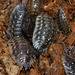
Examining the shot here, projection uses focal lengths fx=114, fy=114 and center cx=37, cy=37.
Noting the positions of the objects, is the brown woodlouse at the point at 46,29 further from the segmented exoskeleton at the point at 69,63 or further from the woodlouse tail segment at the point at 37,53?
the segmented exoskeleton at the point at 69,63

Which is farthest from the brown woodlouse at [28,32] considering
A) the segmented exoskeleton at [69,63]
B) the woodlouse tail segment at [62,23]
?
the segmented exoskeleton at [69,63]

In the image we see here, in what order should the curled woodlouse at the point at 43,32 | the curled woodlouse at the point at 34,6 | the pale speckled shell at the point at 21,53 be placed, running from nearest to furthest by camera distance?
the pale speckled shell at the point at 21,53 → the curled woodlouse at the point at 43,32 → the curled woodlouse at the point at 34,6

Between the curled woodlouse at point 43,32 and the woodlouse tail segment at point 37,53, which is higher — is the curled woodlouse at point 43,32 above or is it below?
above

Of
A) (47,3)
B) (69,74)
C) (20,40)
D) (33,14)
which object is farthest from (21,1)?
(69,74)

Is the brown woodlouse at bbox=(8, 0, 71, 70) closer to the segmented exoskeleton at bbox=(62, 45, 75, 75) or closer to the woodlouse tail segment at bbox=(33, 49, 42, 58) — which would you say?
the woodlouse tail segment at bbox=(33, 49, 42, 58)

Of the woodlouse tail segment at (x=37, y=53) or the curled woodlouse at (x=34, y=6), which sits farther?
the curled woodlouse at (x=34, y=6)

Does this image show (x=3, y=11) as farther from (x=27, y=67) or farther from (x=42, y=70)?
(x=42, y=70)

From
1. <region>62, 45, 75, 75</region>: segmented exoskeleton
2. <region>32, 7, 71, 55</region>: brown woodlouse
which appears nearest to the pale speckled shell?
<region>32, 7, 71, 55</region>: brown woodlouse
